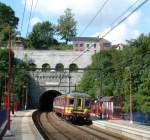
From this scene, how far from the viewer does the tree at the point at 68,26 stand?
156 m

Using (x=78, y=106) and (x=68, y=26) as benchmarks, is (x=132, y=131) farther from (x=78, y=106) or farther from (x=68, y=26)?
(x=68, y=26)

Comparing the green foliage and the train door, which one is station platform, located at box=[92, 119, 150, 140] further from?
the green foliage

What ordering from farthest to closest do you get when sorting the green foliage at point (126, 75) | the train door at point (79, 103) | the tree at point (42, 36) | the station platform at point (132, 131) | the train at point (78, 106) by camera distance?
the tree at point (42, 36) → the green foliage at point (126, 75) → the train door at point (79, 103) → the train at point (78, 106) → the station platform at point (132, 131)

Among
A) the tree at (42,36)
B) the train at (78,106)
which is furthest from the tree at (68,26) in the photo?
the train at (78,106)

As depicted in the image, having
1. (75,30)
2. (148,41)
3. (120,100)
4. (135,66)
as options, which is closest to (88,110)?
(120,100)

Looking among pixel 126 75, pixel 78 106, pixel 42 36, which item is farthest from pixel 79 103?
pixel 42 36

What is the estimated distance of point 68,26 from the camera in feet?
509

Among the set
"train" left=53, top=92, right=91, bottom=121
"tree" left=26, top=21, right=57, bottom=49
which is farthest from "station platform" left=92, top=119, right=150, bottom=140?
"tree" left=26, top=21, right=57, bottom=49

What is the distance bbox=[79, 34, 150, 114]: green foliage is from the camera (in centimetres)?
6562

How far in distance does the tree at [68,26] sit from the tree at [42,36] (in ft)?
8.64

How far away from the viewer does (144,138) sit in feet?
105

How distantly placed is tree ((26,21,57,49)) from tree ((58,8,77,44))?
8.64ft

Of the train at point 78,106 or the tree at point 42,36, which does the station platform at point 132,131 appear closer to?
the train at point 78,106

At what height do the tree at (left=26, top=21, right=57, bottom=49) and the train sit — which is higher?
the tree at (left=26, top=21, right=57, bottom=49)
